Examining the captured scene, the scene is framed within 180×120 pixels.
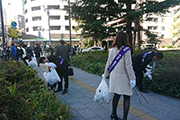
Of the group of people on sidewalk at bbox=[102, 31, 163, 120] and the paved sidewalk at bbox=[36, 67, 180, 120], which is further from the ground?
the group of people on sidewalk at bbox=[102, 31, 163, 120]

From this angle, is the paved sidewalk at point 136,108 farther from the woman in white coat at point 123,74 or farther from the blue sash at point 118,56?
the blue sash at point 118,56

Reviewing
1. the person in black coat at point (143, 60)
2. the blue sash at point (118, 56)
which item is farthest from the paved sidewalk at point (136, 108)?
the blue sash at point (118, 56)

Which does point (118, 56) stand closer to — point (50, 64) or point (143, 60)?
point (143, 60)

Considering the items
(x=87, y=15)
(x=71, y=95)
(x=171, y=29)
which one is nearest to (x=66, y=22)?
(x=171, y=29)

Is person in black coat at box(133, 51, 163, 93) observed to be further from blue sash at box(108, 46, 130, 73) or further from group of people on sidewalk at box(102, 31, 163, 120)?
blue sash at box(108, 46, 130, 73)

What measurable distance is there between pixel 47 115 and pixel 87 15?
26.7 ft

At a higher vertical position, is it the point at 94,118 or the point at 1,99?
the point at 1,99

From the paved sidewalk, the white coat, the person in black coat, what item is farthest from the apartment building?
the white coat

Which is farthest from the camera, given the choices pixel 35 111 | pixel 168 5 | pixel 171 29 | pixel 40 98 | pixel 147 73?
pixel 171 29

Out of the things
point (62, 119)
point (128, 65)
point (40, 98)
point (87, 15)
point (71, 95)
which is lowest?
point (71, 95)

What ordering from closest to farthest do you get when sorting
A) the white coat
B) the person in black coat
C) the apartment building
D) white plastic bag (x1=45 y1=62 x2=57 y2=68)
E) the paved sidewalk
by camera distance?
the white coat, the paved sidewalk, the person in black coat, white plastic bag (x1=45 y1=62 x2=57 y2=68), the apartment building

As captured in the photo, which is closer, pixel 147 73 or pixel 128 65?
pixel 128 65

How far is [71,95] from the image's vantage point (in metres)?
4.52

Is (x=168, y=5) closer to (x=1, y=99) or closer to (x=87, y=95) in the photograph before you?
(x=87, y=95)
